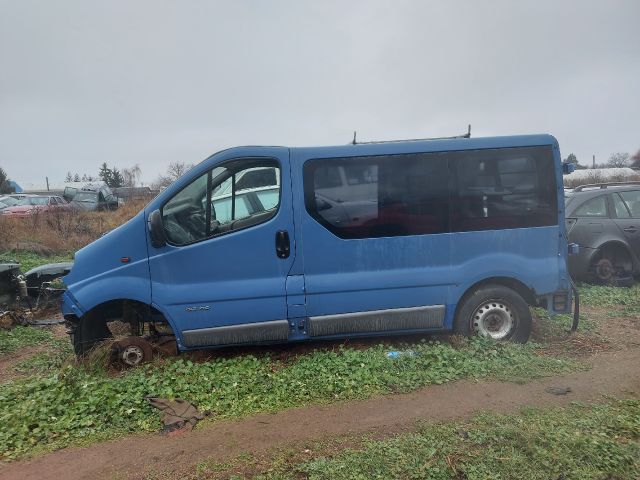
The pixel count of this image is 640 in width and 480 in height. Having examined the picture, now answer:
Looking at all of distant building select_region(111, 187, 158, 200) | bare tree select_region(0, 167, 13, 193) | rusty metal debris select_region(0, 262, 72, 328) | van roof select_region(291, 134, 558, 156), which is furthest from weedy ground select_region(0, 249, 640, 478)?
bare tree select_region(0, 167, 13, 193)

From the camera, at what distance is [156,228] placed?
181 inches

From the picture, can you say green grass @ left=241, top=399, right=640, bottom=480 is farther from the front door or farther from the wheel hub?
the wheel hub

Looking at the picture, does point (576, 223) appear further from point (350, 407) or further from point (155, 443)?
point (155, 443)

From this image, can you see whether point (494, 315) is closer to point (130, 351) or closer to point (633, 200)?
point (130, 351)

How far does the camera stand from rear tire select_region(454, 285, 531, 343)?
5027 millimetres

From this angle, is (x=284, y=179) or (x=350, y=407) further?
(x=284, y=179)

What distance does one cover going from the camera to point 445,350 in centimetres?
475

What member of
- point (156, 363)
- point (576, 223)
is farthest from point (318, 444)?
point (576, 223)

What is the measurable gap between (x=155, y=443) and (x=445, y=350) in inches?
113

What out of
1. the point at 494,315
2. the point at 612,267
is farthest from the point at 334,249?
the point at 612,267

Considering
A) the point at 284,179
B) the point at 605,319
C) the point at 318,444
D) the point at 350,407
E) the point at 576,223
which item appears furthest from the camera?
the point at 576,223

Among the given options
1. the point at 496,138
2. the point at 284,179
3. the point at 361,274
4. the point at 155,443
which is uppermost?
the point at 496,138

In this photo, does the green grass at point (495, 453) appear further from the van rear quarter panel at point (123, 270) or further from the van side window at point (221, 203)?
the van side window at point (221, 203)

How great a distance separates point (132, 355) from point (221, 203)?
Answer: 186cm
